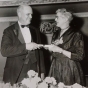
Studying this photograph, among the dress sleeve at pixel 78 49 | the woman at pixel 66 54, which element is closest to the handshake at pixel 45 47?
the woman at pixel 66 54

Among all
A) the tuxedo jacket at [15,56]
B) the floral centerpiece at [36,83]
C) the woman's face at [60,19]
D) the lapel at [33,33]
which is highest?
the woman's face at [60,19]

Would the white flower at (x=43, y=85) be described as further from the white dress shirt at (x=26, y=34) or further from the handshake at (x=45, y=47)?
the white dress shirt at (x=26, y=34)

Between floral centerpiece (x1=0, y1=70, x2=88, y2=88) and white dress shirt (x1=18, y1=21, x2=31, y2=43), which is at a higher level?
white dress shirt (x1=18, y1=21, x2=31, y2=43)

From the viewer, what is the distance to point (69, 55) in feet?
7.52

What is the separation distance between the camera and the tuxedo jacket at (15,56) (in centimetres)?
232

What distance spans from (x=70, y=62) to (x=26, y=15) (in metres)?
0.63

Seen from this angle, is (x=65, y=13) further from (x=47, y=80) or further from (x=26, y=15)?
(x=47, y=80)

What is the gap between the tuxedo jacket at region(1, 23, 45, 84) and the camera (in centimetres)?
232

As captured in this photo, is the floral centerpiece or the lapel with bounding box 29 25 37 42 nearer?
the floral centerpiece

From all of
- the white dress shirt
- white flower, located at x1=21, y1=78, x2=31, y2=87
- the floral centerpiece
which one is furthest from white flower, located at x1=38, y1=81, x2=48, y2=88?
the white dress shirt

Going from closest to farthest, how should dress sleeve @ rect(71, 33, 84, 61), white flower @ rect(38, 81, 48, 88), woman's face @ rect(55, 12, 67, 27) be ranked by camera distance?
1. white flower @ rect(38, 81, 48, 88)
2. dress sleeve @ rect(71, 33, 84, 61)
3. woman's face @ rect(55, 12, 67, 27)

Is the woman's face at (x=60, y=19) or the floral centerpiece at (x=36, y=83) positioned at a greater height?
the woman's face at (x=60, y=19)

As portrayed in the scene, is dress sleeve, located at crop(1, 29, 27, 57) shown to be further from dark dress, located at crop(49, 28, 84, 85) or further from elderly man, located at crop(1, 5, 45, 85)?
→ dark dress, located at crop(49, 28, 84, 85)

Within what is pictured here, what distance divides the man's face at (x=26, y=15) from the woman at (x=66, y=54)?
0.27 m
